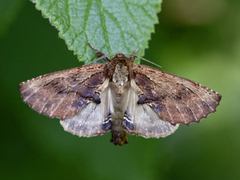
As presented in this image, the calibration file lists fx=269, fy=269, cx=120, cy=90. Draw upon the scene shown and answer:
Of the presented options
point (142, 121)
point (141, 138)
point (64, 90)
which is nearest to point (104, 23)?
point (64, 90)

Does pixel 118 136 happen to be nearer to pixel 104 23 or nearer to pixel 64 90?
pixel 64 90

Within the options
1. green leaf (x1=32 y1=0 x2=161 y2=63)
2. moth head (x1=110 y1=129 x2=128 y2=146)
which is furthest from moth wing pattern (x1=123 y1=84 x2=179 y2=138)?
green leaf (x1=32 y1=0 x2=161 y2=63)

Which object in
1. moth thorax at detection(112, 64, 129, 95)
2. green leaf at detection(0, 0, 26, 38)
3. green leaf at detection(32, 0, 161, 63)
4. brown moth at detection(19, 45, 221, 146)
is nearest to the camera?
green leaf at detection(32, 0, 161, 63)

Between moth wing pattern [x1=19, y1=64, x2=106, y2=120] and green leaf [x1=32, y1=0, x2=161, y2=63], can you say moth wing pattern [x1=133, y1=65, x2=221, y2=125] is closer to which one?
green leaf [x1=32, y1=0, x2=161, y2=63]

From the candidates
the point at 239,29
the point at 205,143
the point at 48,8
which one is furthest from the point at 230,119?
the point at 48,8

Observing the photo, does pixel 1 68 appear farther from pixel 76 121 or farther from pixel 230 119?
pixel 230 119

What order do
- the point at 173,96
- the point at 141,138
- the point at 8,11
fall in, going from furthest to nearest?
1. the point at 141,138
2. the point at 8,11
3. the point at 173,96

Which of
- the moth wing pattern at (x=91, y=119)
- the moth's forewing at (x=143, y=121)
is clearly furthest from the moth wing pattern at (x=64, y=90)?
the moth's forewing at (x=143, y=121)
